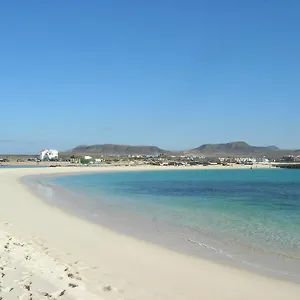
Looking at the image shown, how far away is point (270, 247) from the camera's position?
10234 millimetres

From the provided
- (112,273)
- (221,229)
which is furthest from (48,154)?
(112,273)

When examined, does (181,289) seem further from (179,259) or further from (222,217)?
(222,217)

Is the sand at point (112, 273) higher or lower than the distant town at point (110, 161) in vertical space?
lower

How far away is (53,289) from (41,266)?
1.42m

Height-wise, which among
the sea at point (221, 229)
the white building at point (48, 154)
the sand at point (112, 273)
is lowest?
the sea at point (221, 229)

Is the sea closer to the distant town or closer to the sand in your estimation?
the sand

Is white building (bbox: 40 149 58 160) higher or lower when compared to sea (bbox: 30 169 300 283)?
higher

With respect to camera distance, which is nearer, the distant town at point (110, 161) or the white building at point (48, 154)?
the distant town at point (110, 161)

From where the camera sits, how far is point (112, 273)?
23.7 ft

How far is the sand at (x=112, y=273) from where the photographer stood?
19.5 feet

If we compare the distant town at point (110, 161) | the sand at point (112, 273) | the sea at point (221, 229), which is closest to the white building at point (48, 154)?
the distant town at point (110, 161)

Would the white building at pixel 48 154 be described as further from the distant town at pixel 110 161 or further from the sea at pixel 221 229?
the sea at pixel 221 229

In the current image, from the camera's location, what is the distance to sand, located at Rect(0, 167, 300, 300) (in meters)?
5.95

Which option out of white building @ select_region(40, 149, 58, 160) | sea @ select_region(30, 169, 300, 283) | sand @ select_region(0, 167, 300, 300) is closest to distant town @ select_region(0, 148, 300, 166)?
white building @ select_region(40, 149, 58, 160)
